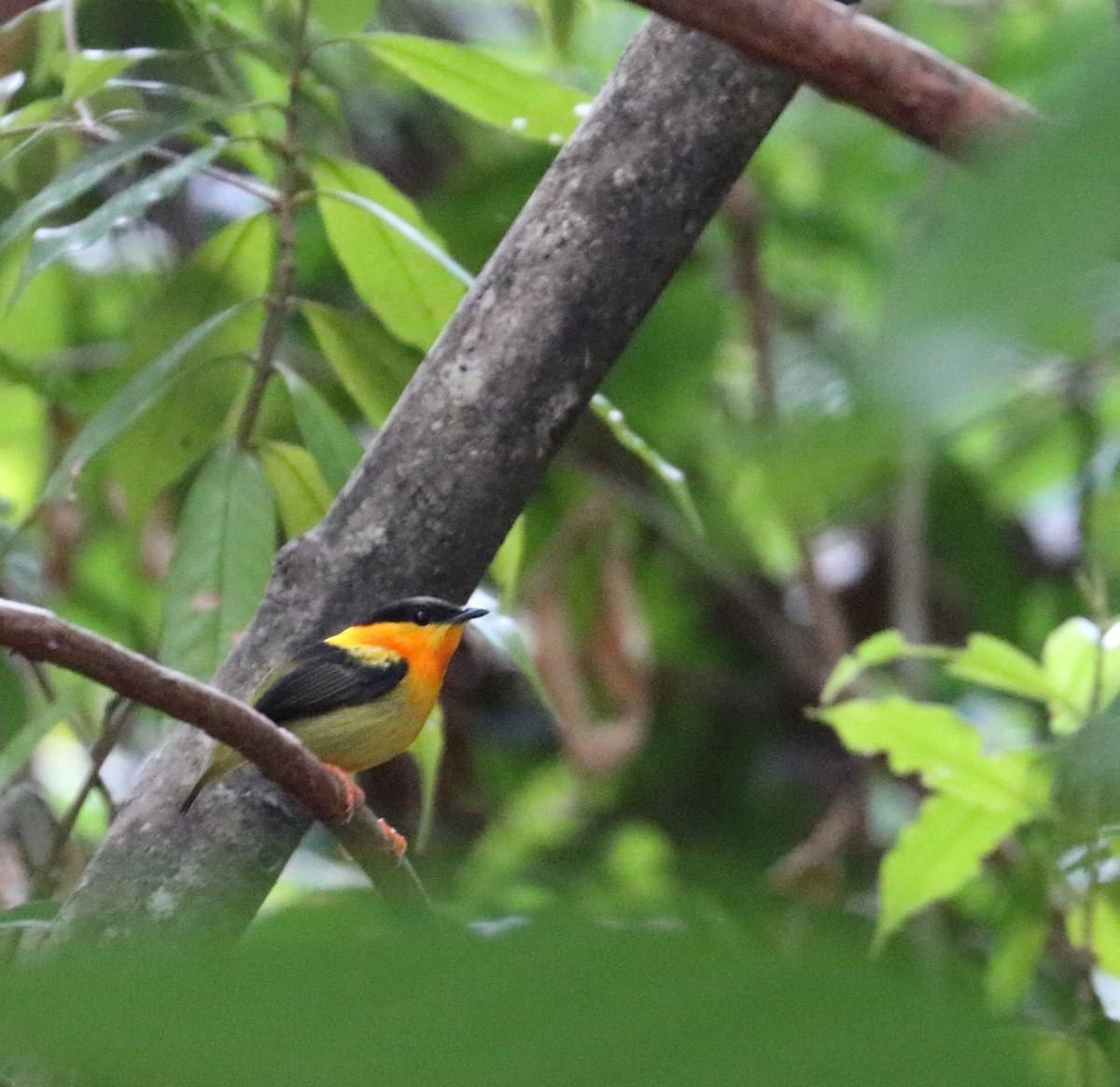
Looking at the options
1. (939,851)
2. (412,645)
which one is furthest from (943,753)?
(412,645)

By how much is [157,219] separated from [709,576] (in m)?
1.79

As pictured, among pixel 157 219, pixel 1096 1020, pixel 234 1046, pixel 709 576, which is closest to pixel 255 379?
pixel 1096 1020

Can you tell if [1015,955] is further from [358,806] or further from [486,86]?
[486,86]

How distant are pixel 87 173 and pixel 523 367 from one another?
0.60 metres

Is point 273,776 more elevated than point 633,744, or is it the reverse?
point 273,776

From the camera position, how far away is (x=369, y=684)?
2436mm

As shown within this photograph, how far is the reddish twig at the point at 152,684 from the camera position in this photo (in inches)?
43.7

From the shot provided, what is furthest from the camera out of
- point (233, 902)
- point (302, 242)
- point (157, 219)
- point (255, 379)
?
point (302, 242)

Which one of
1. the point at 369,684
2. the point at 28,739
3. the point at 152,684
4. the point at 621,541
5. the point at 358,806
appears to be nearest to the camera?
the point at 152,684

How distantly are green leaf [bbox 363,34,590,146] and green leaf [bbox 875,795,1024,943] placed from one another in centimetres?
107

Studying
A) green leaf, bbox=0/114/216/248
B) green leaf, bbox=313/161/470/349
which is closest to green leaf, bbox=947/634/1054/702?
green leaf, bbox=313/161/470/349

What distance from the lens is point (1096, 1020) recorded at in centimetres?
178

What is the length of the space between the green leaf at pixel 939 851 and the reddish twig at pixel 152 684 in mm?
991

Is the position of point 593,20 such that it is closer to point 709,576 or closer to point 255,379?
point 709,576
